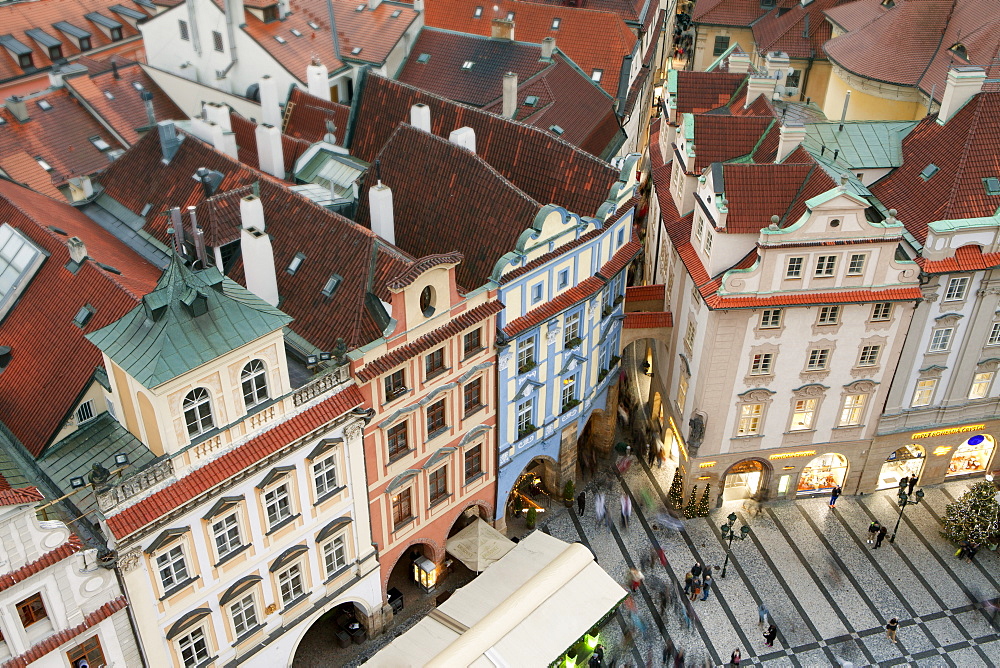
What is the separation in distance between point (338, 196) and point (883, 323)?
30.1 m

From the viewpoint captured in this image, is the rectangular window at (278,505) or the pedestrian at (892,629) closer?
the rectangular window at (278,505)

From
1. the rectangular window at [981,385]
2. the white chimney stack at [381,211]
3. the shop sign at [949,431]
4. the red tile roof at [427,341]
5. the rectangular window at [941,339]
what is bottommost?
the shop sign at [949,431]

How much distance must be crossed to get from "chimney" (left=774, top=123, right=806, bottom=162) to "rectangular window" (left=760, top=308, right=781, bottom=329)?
30.3 feet

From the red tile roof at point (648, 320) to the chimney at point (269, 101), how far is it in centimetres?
2435

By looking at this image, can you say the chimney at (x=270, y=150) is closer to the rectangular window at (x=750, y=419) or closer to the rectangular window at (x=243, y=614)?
the rectangular window at (x=243, y=614)

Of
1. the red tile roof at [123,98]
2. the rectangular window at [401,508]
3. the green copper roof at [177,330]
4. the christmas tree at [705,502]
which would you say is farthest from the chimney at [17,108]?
the christmas tree at [705,502]

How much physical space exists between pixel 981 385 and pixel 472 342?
30805 mm

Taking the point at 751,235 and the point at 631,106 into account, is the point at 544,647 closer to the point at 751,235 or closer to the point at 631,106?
the point at 751,235

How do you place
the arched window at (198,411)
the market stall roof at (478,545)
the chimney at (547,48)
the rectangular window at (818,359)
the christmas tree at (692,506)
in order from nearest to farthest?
the arched window at (198,411)
the market stall roof at (478,545)
the rectangular window at (818,359)
the christmas tree at (692,506)
the chimney at (547,48)

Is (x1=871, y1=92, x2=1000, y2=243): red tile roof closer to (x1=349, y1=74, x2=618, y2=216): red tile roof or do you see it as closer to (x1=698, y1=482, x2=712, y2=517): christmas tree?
(x1=349, y1=74, x2=618, y2=216): red tile roof

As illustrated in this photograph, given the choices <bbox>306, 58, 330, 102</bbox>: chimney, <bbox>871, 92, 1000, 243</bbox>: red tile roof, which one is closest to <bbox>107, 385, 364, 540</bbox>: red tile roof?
<bbox>871, 92, 1000, 243</bbox>: red tile roof

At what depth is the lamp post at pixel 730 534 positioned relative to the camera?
181 ft

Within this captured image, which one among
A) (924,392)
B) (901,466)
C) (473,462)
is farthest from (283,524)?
(901,466)

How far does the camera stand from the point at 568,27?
3231 inches
